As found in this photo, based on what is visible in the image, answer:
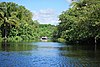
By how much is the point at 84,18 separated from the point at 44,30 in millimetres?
123127

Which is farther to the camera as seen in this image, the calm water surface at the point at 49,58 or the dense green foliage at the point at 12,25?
the dense green foliage at the point at 12,25

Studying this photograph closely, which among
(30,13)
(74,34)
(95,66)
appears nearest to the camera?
(95,66)

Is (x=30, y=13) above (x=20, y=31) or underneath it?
above

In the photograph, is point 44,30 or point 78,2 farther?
point 44,30

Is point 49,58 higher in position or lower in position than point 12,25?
lower

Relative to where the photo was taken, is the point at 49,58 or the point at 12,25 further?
the point at 12,25

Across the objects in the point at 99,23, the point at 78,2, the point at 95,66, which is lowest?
the point at 95,66

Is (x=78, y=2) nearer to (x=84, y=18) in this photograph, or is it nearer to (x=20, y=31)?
(x=84, y=18)

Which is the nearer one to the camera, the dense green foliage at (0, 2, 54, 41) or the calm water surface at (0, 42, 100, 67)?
the calm water surface at (0, 42, 100, 67)

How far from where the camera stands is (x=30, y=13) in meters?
126

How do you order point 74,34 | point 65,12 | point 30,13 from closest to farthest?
point 74,34
point 65,12
point 30,13

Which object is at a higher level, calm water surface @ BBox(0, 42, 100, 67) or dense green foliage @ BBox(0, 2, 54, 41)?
dense green foliage @ BBox(0, 2, 54, 41)

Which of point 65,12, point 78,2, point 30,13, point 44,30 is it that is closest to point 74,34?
point 78,2

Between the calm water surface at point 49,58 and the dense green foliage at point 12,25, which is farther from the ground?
the dense green foliage at point 12,25
